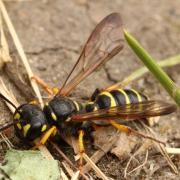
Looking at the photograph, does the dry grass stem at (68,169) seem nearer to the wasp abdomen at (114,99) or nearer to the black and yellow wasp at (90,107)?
the black and yellow wasp at (90,107)

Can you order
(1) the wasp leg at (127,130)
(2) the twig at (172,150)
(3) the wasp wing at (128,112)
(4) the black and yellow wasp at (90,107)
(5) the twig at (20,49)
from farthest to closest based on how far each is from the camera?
(5) the twig at (20,49) → (1) the wasp leg at (127,130) → (2) the twig at (172,150) → (3) the wasp wing at (128,112) → (4) the black and yellow wasp at (90,107)

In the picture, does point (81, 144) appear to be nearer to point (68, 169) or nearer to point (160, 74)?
point (68, 169)

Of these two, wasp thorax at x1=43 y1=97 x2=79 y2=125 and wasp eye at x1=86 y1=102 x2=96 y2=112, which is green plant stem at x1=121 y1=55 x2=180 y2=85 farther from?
wasp thorax at x1=43 y1=97 x2=79 y2=125

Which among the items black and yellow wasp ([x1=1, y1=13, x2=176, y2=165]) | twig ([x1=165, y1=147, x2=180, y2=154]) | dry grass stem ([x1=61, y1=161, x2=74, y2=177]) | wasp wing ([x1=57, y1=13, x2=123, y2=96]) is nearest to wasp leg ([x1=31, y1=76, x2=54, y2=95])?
black and yellow wasp ([x1=1, y1=13, x2=176, y2=165])

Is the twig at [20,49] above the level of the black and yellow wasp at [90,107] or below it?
above

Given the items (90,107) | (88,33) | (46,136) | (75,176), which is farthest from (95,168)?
(88,33)

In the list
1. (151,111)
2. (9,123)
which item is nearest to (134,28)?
(151,111)

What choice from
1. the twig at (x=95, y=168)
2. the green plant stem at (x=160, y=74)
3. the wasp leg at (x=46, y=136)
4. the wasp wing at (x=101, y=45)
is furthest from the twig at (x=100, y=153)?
the green plant stem at (x=160, y=74)

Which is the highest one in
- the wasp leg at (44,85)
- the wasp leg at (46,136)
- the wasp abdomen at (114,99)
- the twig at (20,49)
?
the twig at (20,49)
